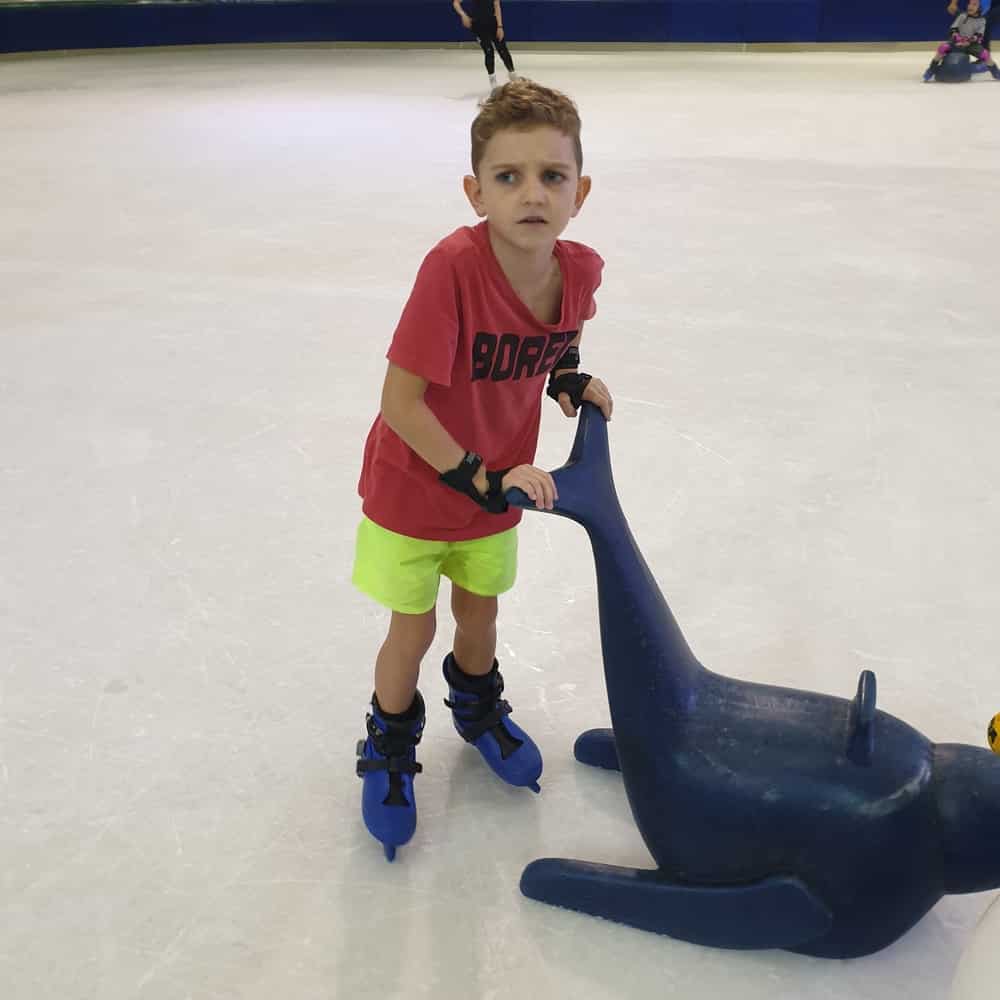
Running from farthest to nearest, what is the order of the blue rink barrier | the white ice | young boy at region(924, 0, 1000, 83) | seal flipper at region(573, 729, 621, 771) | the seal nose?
the blue rink barrier < young boy at region(924, 0, 1000, 83) < seal flipper at region(573, 729, 621, 771) < the white ice < the seal nose

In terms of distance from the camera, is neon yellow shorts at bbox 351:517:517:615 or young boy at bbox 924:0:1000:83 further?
young boy at bbox 924:0:1000:83

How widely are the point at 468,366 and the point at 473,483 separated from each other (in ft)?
0.40

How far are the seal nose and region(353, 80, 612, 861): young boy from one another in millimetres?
463

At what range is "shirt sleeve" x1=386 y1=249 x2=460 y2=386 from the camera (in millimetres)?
1042

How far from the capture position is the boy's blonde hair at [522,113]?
1.02 m

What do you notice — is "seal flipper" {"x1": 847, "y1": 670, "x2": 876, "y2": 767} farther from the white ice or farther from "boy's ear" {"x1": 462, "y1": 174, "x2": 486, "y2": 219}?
"boy's ear" {"x1": 462, "y1": 174, "x2": 486, "y2": 219}

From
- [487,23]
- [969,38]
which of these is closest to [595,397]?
[487,23]

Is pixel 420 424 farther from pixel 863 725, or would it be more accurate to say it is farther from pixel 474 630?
pixel 863 725

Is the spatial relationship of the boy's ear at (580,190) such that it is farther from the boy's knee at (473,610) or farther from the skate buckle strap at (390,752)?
the skate buckle strap at (390,752)

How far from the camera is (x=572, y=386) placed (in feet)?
3.88

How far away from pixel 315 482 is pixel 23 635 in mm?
634

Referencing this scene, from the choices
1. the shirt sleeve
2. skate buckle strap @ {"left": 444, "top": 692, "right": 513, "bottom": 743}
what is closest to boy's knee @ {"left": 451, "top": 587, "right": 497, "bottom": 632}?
skate buckle strap @ {"left": 444, "top": 692, "right": 513, "bottom": 743}

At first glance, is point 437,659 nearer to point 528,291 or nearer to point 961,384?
point 528,291

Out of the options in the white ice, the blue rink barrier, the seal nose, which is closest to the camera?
the seal nose
